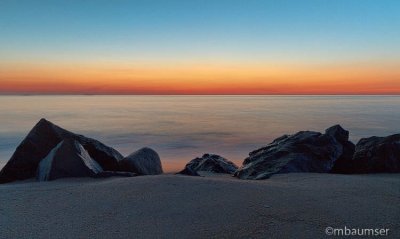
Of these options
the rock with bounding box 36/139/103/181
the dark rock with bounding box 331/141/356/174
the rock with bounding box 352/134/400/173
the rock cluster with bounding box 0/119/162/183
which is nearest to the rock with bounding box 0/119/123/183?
the rock cluster with bounding box 0/119/162/183

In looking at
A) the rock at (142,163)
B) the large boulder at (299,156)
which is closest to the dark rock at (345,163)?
the large boulder at (299,156)

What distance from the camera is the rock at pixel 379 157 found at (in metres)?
5.79

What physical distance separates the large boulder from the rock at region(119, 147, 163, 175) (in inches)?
67.9

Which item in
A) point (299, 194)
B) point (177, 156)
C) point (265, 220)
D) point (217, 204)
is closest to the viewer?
point (265, 220)

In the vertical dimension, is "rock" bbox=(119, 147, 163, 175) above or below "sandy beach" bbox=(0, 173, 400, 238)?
below

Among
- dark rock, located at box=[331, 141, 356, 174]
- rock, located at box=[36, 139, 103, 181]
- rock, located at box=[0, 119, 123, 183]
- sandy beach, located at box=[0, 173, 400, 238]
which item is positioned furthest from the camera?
dark rock, located at box=[331, 141, 356, 174]

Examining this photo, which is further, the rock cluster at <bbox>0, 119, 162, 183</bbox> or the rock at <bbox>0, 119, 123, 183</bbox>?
the rock at <bbox>0, 119, 123, 183</bbox>

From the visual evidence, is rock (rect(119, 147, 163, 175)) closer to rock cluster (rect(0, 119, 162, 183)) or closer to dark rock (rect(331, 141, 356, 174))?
rock cluster (rect(0, 119, 162, 183))

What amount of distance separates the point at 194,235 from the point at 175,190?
1185 millimetres

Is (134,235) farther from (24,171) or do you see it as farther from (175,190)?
(24,171)

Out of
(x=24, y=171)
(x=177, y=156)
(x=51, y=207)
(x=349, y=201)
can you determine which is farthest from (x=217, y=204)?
(x=177, y=156)

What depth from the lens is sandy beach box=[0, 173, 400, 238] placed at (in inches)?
107

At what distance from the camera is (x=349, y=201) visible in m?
3.42

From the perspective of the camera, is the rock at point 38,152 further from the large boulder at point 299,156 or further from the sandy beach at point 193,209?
the large boulder at point 299,156
